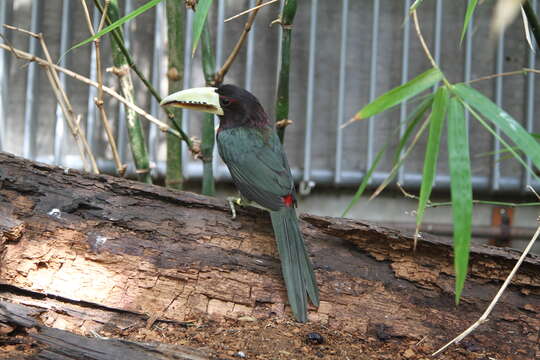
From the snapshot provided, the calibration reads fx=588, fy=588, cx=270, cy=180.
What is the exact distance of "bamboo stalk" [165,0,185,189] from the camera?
2.98 metres

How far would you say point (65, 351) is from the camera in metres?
1.74

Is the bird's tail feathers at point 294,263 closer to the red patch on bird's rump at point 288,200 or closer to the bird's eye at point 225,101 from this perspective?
the red patch on bird's rump at point 288,200

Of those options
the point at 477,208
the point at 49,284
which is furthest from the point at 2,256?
the point at 477,208

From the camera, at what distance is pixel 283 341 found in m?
2.07

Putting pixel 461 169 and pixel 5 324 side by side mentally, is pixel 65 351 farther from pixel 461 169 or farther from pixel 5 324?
pixel 461 169

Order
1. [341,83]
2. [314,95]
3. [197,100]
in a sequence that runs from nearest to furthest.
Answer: [197,100] → [341,83] → [314,95]

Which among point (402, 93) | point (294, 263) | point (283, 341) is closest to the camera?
point (402, 93)

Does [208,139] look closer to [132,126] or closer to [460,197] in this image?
[132,126]

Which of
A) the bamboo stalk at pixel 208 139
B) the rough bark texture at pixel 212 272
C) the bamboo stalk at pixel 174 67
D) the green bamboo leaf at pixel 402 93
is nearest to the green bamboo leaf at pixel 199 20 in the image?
the green bamboo leaf at pixel 402 93

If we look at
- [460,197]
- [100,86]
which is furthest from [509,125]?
[100,86]

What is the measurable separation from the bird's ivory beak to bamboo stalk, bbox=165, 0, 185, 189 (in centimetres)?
20

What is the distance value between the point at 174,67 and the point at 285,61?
668 millimetres

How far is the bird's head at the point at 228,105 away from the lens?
9.26ft

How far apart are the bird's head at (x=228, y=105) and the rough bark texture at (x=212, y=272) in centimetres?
55
